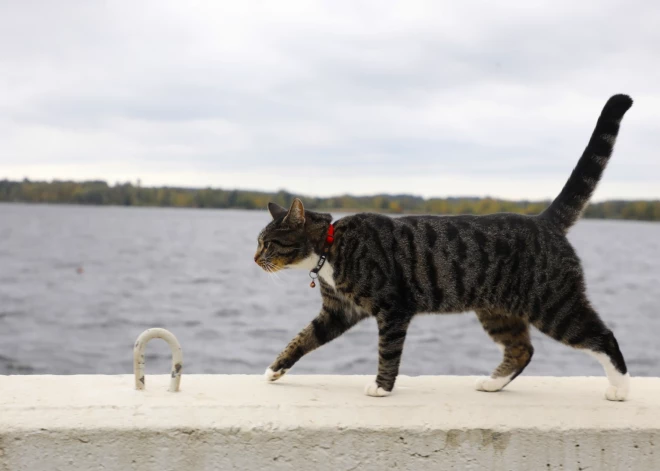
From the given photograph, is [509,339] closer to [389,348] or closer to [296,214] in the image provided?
[389,348]

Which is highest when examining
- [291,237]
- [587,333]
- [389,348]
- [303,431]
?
[291,237]

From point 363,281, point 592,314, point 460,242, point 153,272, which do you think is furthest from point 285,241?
point 153,272

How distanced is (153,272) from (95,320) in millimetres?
12596

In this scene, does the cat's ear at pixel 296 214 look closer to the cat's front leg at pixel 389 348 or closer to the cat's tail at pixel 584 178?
the cat's front leg at pixel 389 348

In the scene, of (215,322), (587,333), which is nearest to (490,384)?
(587,333)

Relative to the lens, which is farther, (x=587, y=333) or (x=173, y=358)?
(x=587, y=333)

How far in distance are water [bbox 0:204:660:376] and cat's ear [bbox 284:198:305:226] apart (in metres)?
0.54

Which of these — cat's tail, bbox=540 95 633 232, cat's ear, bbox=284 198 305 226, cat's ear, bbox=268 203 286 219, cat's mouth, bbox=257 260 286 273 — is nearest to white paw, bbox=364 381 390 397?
cat's mouth, bbox=257 260 286 273

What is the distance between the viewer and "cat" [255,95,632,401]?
3.70 meters

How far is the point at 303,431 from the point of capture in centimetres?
305

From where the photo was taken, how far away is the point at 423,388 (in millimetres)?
3779

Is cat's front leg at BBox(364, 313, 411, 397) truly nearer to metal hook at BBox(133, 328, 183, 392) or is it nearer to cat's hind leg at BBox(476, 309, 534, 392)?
cat's hind leg at BBox(476, 309, 534, 392)

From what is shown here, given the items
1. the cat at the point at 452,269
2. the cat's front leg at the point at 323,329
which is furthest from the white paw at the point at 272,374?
the cat's front leg at the point at 323,329

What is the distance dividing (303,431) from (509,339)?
1459 millimetres
